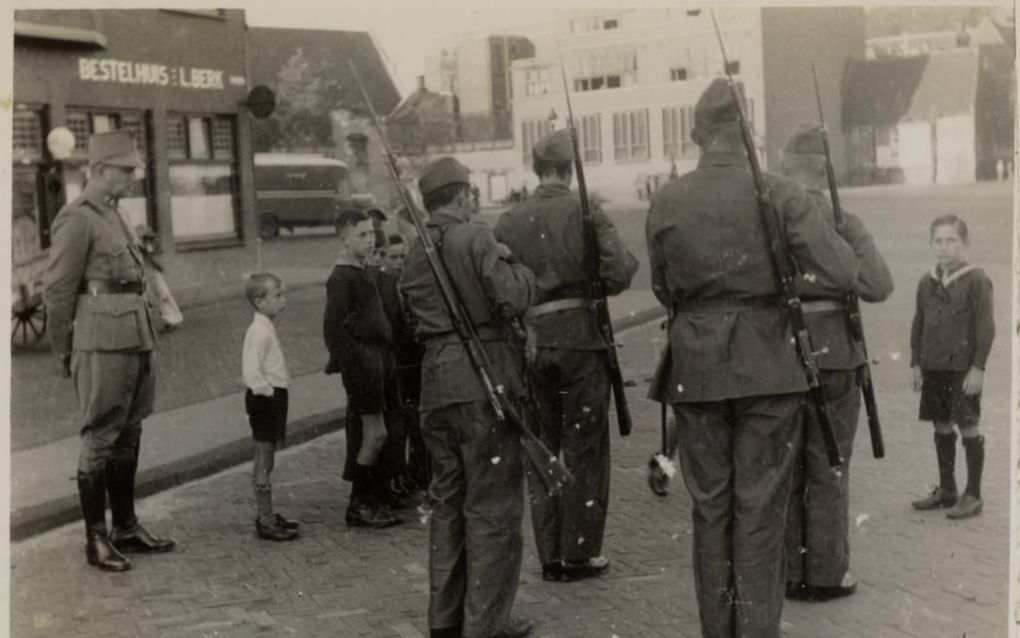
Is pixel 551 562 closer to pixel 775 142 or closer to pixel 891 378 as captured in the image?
pixel 775 142

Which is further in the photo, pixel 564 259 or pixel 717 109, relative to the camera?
pixel 564 259

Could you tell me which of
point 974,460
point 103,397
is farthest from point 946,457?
point 103,397

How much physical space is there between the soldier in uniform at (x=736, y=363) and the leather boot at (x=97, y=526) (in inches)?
107

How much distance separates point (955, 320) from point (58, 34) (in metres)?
8.56

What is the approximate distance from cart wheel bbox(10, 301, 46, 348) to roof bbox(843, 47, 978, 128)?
21.4ft

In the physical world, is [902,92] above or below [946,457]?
above

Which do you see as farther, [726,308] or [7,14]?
[7,14]

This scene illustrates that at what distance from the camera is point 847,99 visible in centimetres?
1327

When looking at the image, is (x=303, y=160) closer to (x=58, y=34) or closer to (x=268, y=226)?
(x=58, y=34)

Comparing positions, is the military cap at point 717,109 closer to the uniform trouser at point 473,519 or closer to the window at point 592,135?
the uniform trouser at point 473,519

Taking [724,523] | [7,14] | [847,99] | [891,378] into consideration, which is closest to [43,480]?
[7,14]

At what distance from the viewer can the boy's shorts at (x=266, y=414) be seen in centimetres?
565

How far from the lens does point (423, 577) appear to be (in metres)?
5.00

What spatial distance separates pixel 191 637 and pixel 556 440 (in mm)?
1599
